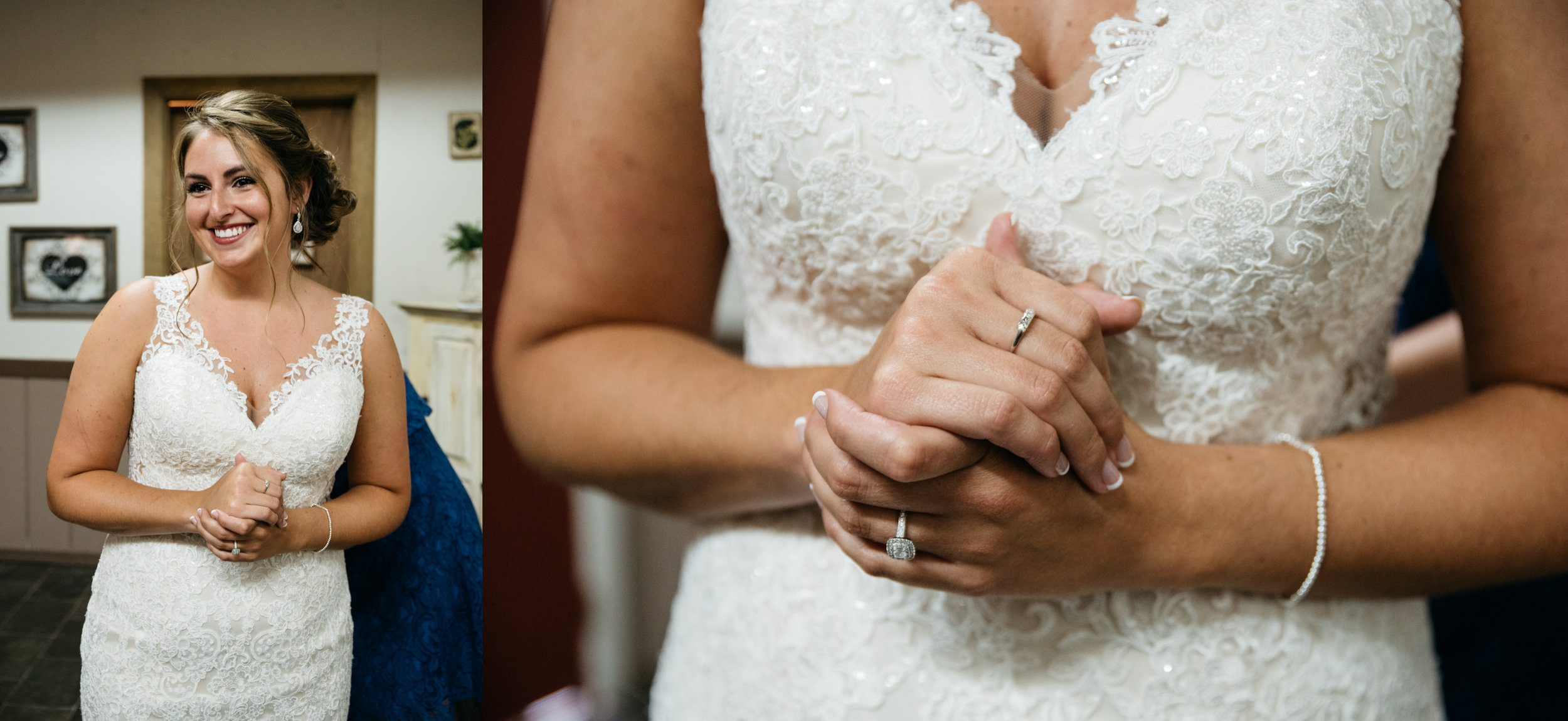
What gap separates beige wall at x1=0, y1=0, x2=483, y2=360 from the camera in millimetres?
702

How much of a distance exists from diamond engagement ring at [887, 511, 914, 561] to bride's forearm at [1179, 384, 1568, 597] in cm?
18

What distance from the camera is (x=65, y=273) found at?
26.3 inches

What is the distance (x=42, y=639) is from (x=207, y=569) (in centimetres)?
18

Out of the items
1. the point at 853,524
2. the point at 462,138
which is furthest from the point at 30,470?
the point at 853,524

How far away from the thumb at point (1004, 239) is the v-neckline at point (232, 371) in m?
0.54

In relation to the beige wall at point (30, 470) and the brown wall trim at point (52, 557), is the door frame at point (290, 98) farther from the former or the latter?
the brown wall trim at point (52, 557)

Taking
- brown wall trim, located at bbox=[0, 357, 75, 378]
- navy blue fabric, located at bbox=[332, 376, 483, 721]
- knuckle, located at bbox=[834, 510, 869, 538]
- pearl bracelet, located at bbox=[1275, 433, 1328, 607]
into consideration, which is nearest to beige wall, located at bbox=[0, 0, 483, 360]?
brown wall trim, located at bbox=[0, 357, 75, 378]

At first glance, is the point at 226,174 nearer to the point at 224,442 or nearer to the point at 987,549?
the point at 224,442

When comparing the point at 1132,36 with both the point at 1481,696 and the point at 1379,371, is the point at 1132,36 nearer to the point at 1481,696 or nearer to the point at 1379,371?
the point at 1379,371

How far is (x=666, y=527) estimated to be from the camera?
5.06 feet

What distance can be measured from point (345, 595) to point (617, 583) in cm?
75

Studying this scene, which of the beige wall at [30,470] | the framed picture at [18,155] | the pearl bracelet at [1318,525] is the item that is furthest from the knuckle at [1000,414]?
the framed picture at [18,155]

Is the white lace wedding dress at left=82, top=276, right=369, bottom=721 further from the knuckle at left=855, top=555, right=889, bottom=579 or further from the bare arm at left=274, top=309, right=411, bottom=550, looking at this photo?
the knuckle at left=855, top=555, right=889, bottom=579

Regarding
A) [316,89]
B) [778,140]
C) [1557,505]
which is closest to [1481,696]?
[1557,505]
